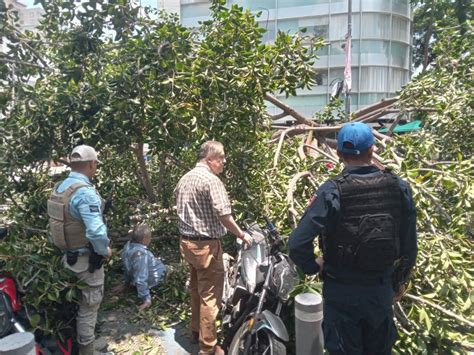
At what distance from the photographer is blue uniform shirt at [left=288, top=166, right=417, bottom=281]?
219 cm

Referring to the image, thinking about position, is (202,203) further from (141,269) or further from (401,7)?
(401,7)

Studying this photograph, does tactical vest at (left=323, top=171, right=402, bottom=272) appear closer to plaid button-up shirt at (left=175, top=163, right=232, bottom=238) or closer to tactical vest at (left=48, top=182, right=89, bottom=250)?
plaid button-up shirt at (left=175, top=163, right=232, bottom=238)

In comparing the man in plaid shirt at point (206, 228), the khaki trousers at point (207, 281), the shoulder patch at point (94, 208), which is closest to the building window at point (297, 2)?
the man in plaid shirt at point (206, 228)

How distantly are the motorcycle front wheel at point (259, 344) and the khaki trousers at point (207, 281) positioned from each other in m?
0.32

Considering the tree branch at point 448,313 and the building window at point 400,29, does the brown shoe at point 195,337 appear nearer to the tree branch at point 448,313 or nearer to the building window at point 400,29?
the tree branch at point 448,313

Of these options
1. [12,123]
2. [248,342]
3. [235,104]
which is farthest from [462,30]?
[12,123]

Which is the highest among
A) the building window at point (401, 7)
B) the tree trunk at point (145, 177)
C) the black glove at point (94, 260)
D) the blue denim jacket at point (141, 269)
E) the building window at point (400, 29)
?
the building window at point (401, 7)

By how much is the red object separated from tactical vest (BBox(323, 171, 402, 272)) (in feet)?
8.42

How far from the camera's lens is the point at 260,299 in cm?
310

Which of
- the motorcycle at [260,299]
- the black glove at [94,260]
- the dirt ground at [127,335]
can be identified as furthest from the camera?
the dirt ground at [127,335]

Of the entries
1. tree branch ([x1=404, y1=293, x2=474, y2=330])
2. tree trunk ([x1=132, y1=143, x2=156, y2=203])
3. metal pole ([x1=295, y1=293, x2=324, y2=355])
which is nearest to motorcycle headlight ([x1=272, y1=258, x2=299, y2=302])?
metal pole ([x1=295, y1=293, x2=324, y2=355])

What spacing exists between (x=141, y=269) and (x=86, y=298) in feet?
3.83

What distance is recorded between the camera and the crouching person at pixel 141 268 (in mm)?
4406

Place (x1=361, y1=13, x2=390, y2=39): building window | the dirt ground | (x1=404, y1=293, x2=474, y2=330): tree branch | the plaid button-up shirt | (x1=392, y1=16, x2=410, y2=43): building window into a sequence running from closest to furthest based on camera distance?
(x1=404, y1=293, x2=474, y2=330): tree branch → the plaid button-up shirt → the dirt ground → (x1=361, y1=13, x2=390, y2=39): building window → (x1=392, y1=16, x2=410, y2=43): building window
